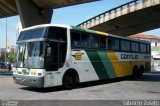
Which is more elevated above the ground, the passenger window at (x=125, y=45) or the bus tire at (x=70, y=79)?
the passenger window at (x=125, y=45)

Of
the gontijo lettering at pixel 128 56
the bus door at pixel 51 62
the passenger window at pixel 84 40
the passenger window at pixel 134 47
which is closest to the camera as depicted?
the bus door at pixel 51 62

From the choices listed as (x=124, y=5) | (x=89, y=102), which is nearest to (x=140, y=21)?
(x=124, y=5)

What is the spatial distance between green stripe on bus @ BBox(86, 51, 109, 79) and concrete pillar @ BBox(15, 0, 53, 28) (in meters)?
8.57

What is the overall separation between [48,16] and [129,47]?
782 centimetres

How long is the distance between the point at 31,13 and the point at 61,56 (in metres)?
10.8

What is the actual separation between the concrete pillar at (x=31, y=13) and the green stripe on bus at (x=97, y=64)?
28.1 feet

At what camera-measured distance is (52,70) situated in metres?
13.6

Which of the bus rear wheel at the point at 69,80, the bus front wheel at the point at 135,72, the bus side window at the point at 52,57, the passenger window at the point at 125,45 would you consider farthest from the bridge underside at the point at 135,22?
the bus side window at the point at 52,57

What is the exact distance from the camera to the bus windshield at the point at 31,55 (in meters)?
13.3

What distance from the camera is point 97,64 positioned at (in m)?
17.1

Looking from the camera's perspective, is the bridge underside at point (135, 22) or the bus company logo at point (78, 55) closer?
the bus company logo at point (78, 55)

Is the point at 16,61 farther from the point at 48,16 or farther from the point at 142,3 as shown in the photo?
the point at 142,3

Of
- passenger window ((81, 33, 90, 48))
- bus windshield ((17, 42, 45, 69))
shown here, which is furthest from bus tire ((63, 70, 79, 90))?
bus windshield ((17, 42, 45, 69))

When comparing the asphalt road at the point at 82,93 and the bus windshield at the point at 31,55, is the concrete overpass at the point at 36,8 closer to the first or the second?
the bus windshield at the point at 31,55
